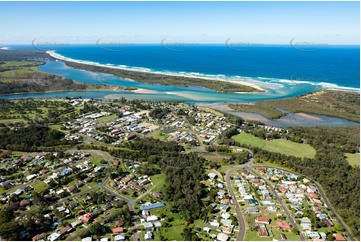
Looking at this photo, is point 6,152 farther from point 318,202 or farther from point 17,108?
point 318,202

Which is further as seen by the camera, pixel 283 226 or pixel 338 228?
pixel 338 228

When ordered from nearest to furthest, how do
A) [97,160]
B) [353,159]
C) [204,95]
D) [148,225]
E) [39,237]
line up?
1. [39,237]
2. [148,225]
3. [97,160]
4. [353,159]
5. [204,95]

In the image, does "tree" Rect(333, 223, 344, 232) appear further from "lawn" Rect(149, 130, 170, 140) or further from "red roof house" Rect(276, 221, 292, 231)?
"lawn" Rect(149, 130, 170, 140)

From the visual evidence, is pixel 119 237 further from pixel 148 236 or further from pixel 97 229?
pixel 148 236

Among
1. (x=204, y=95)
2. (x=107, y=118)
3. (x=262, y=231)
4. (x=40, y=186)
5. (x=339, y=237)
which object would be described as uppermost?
(x=204, y=95)

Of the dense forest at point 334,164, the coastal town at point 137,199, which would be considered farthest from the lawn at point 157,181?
the dense forest at point 334,164

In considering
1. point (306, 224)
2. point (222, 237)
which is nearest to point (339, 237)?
point (306, 224)

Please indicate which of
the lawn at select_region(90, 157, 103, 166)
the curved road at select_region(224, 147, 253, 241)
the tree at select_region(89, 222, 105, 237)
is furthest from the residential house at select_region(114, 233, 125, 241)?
the lawn at select_region(90, 157, 103, 166)
